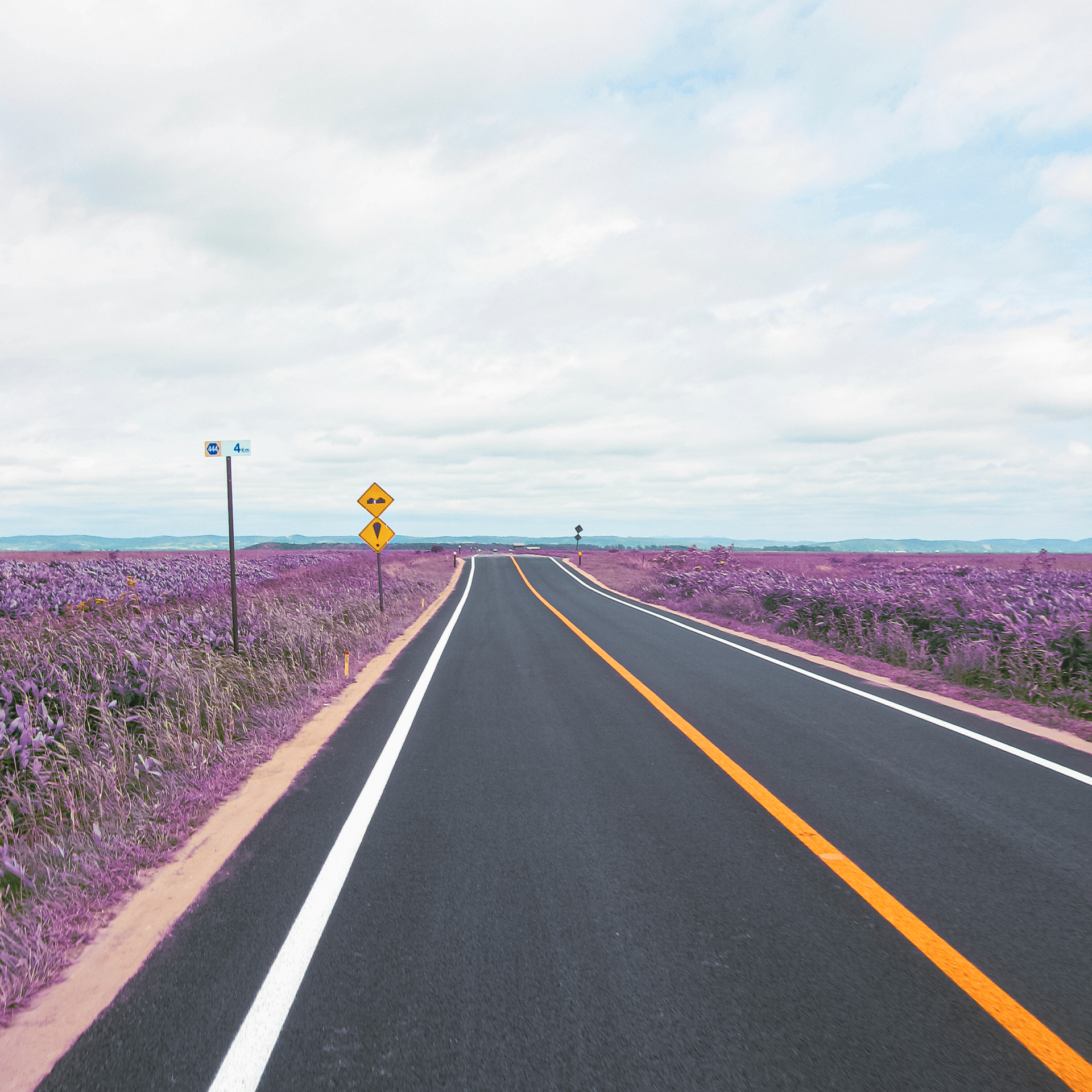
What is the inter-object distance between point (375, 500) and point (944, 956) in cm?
1662

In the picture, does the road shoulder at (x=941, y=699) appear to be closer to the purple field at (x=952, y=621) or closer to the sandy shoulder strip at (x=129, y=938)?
the purple field at (x=952, y=621)

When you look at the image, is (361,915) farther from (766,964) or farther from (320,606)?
(320,606)

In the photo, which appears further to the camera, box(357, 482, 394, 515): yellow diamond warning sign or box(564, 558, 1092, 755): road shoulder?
box(357, 482, 394, 515): yellow diamond warning sign

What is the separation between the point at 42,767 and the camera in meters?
5.54

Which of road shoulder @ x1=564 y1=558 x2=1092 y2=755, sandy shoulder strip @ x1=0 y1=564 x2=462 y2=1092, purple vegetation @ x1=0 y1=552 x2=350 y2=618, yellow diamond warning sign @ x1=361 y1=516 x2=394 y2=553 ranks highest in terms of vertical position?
yellow diamond warning sign @ x1=361 y1=516 x2=394 y2=553

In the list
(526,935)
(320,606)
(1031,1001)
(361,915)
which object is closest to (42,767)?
(361,915)

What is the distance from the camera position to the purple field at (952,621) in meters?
8.17

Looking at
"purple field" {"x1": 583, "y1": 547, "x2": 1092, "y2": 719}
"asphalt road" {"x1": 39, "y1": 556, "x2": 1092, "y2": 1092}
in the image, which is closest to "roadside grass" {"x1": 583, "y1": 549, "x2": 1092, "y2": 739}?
"purple field" {"x1": 583, "y1": 547, "x2": 1092, "y2": 719}

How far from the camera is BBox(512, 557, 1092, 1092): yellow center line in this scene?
225 cm

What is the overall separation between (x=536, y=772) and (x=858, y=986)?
2954 mm

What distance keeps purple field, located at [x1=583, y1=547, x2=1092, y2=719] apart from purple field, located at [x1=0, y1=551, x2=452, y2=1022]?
28.5ft

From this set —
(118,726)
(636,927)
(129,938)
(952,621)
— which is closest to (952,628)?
(952,621)

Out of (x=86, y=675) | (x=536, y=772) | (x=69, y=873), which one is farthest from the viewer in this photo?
(x=86, y=675)

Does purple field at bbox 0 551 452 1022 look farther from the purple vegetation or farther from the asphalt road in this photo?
the asphalt road
